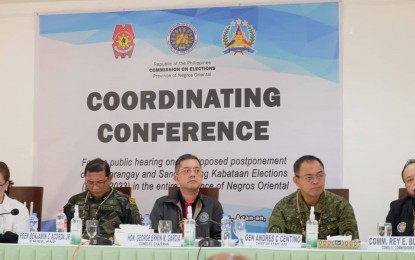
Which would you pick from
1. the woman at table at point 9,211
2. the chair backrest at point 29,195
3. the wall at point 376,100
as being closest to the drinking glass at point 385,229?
the wall at point 376,100

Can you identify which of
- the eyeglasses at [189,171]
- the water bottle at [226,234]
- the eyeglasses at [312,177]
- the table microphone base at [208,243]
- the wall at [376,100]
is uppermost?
the wall at [376,100]

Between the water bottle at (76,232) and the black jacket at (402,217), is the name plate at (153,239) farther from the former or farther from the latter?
the black jacket at (402,217)

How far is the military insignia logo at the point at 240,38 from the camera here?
6.54 m

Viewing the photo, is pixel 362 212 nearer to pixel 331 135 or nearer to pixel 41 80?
pixel 331 135

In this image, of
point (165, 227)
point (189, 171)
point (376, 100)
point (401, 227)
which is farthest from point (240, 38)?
point (165, 227)

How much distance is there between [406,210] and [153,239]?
195 cm

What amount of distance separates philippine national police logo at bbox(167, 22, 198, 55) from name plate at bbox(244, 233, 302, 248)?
2916 mm

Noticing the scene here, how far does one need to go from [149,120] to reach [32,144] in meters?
1.12

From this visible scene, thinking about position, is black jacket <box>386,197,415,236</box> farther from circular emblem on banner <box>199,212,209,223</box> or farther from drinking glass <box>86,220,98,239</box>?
drinking glass <box>86,220,98,239</box>

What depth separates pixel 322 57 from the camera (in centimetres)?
638

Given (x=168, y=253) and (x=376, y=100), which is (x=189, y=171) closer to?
(x=168, y=253)

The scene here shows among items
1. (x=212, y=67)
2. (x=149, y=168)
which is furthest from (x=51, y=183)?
(x=212, y=67)

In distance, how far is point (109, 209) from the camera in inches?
215

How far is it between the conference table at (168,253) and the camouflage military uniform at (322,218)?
881mm
